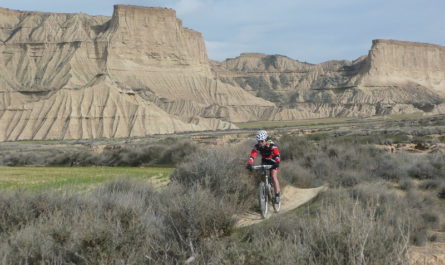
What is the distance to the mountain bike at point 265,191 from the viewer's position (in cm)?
987

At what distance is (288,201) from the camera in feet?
41.2

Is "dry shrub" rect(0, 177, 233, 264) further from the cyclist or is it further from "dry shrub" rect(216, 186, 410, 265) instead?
the cyclist

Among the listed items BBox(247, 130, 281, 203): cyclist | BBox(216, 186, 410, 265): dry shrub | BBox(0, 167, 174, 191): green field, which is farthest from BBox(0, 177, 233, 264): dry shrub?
BBox(0, 167, 174, 191): green field

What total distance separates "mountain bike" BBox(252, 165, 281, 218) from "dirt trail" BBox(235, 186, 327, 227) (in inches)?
7.7

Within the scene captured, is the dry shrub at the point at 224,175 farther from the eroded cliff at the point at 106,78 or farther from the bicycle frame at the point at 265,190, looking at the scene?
the eroded cliff at the point at 106,78

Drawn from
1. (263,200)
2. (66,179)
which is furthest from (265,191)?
(66,179)

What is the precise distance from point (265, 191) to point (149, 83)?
335 ft

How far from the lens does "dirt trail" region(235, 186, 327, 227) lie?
31.8 ft

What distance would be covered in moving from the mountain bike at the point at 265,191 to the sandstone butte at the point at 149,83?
205 ft

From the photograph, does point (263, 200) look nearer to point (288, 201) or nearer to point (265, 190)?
point (265, 190)

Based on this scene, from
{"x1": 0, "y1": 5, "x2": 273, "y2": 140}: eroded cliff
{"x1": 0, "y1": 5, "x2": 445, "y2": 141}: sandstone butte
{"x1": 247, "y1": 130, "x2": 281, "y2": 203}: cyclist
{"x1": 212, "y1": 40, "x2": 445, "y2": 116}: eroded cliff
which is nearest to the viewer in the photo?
{"x1": 247, "y1": 130, "x2": 281, "y2": 203}: cyclist

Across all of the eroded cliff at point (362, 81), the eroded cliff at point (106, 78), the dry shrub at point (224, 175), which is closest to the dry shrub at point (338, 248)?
the dry shrub at point (224, 175)

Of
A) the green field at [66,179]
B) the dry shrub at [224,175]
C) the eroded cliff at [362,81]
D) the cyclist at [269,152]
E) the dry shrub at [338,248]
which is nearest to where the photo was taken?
the dry shrub at [338,248]

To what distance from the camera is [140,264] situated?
18.2 ft
